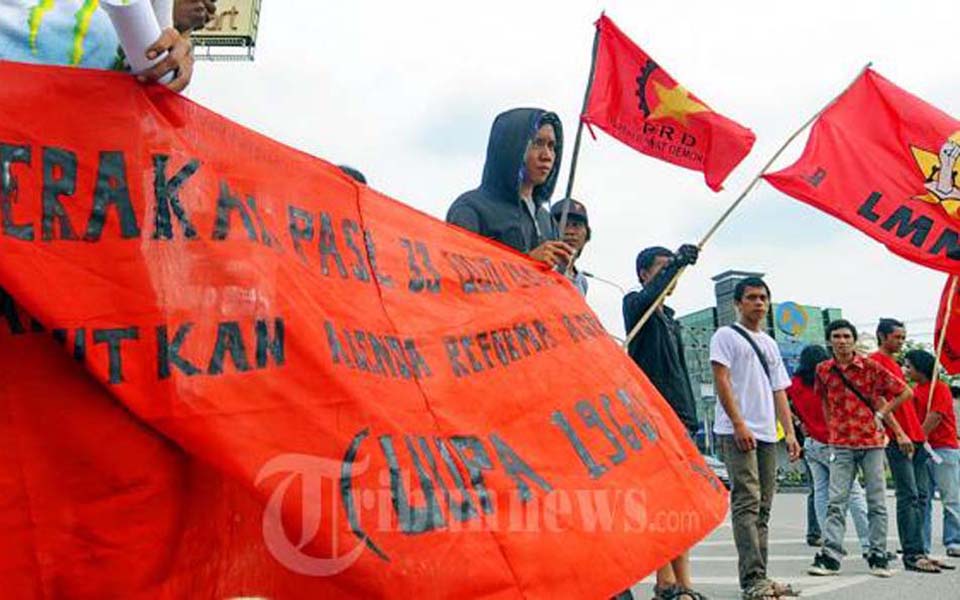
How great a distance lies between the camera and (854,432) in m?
6.80

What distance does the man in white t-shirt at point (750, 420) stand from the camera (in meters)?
5.27

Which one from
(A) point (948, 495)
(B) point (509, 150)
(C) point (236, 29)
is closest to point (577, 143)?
(B) point (509, 150)

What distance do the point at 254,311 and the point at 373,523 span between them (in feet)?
1.49

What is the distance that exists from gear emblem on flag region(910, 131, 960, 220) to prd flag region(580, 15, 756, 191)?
1.05 m

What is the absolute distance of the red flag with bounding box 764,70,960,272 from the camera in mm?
5238

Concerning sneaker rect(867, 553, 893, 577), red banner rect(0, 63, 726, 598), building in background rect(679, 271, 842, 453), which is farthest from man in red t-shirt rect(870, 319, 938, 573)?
building in background rect(679, 271, 842, 453)

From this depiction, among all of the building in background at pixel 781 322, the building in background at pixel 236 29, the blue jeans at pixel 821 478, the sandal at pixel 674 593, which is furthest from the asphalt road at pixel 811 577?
the building in background at pixel 781 322

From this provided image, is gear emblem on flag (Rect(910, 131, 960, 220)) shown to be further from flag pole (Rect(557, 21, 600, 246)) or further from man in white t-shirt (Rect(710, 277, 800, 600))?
flag pole (Rect(557, 21, 600, 246))

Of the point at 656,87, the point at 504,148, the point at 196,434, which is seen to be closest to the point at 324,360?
the point at 196,434

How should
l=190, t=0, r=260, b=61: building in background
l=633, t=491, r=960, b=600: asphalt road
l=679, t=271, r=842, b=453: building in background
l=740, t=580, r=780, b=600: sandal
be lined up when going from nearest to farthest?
1. l=740, t=580, r=780, b=600: sandal
2. l=633, t=491, r=960, b=600: asphalt road
3. l=190, t=0, r=260, b=61: building in background
4. l=679, t=271, r=842, b=453: building in background

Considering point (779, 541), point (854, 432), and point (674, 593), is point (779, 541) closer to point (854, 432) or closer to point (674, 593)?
point (854, 432)

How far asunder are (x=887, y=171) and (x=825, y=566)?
2.80 m

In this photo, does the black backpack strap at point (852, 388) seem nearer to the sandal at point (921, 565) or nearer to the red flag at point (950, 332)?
the red flag at point (950, 332)

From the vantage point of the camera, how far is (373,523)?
1.75 meters
